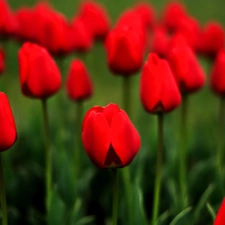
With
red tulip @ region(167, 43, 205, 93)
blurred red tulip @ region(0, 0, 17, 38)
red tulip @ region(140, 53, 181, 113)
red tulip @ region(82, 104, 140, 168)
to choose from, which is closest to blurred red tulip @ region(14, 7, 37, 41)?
blurred red tulip @ region(0, 0, 17, 38)

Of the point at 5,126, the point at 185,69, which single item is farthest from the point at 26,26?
the point at 5,126

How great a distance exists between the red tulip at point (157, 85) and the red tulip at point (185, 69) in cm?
16

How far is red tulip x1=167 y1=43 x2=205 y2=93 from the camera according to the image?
124 centimetres

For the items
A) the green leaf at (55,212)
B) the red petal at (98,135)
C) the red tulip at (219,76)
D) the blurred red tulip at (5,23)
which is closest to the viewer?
the red petal at (98,135)

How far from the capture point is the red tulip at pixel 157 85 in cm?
107

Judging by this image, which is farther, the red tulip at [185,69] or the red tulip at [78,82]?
the red tulip at [78,82]

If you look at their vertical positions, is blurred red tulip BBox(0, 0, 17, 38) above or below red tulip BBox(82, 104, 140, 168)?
above

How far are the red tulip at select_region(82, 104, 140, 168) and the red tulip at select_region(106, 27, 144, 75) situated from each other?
35 cm

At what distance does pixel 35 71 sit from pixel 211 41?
28.4 inches

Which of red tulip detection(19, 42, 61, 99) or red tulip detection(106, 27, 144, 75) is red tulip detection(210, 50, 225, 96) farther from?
red tulip detection(19, 42, 61, 99)

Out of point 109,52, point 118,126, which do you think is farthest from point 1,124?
point 109,52

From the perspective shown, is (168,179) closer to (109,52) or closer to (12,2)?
(109,52)

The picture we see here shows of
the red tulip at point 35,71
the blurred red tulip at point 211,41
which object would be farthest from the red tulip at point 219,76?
the red tulip at point 35,71

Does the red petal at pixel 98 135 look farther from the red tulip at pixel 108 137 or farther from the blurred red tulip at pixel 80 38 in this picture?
the blurred red tulip at pixel 80 38
